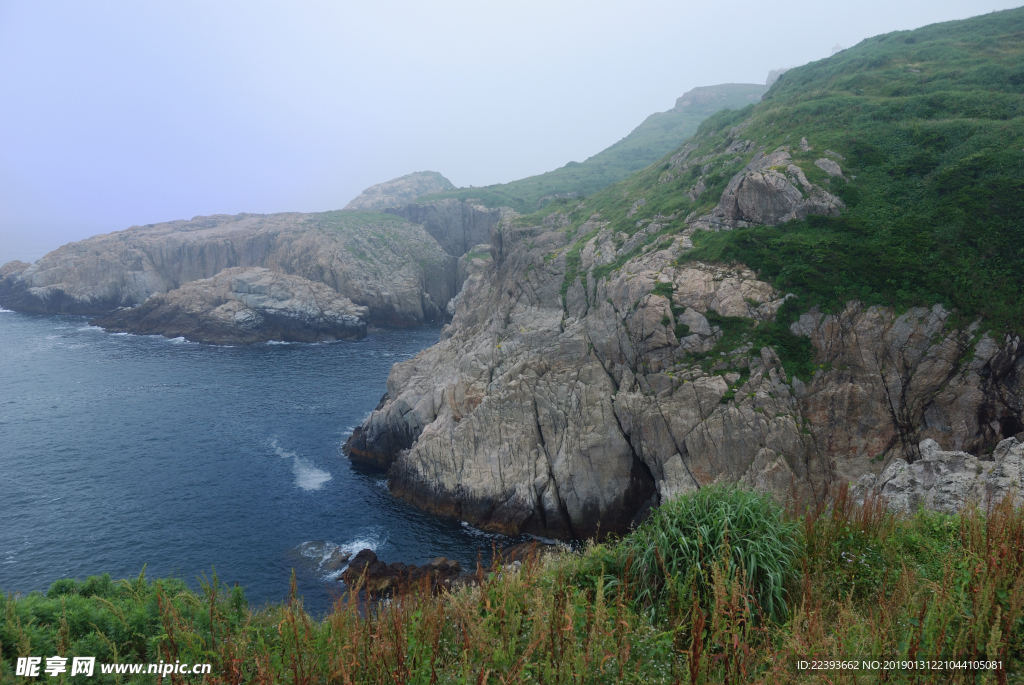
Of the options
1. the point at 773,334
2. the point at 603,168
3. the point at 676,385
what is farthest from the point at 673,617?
the point at 603,168

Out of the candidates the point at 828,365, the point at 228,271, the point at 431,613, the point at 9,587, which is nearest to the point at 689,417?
the point at 828,365

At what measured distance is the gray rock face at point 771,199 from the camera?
3584 cm

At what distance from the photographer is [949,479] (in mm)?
20109

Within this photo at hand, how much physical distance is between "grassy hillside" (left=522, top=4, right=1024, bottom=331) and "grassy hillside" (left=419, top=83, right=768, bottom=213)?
63166 millimetres

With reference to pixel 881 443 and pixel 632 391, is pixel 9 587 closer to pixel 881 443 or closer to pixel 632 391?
pixel 632 391

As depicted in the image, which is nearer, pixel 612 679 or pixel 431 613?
pixel 612 679

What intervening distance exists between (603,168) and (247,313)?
279 feet

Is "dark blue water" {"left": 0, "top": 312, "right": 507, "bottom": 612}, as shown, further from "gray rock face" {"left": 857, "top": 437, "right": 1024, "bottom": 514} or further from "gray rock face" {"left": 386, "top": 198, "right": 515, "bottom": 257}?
"gray rock face" {"left": 386, "top": 198, "right": 515, "bottom": 257}

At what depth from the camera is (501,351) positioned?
145 ft

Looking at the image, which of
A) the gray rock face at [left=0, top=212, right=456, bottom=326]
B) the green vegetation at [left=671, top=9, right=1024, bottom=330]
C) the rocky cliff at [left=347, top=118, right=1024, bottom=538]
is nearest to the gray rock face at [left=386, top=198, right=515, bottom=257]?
the gray rock face at [left=0, top=212, right=456, bottom=326]

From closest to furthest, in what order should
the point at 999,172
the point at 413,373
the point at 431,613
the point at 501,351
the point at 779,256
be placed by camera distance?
the point at 431,613 → the point at 999,172 → the point at 779,256 → the point at 501,351 → the point at 413,373

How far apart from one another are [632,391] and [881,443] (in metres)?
13.8

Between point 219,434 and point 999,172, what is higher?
point 999,172

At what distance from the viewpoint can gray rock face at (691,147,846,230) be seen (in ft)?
118
